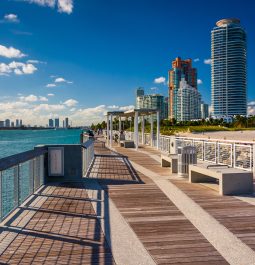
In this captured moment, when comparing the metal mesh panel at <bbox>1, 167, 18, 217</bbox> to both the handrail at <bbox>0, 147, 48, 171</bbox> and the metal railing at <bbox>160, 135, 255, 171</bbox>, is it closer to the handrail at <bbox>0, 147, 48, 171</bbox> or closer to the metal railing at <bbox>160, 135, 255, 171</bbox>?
the handrail at <bbox>0, 147, 48, 171</bbox>

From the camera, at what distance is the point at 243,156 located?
31.5 ft

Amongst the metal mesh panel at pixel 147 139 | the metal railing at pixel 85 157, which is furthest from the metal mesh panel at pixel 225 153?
the metal mesh panel at pixel 147 139

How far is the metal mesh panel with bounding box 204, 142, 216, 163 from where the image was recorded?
444 inches

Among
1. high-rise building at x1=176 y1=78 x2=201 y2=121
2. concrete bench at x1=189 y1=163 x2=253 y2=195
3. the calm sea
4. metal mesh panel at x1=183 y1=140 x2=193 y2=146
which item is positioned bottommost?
the calm sea

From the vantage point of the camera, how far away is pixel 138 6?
86.9ft

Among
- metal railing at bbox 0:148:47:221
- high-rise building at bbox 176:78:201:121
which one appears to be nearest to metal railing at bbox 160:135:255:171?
metal railing at bbox 0:148:47:221

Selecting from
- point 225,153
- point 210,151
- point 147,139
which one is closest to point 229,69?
point 147,139

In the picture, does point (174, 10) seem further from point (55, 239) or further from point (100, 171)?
point (55, 239)

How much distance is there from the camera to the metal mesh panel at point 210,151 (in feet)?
37.0

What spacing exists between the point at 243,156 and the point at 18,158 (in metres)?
6.66

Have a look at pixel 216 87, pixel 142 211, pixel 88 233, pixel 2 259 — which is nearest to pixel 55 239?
pixel 88 233

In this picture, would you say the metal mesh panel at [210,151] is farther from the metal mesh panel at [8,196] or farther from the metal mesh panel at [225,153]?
the metal mesh panel at [8,196]

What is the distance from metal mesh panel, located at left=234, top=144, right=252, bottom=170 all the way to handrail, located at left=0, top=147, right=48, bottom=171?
567 cm

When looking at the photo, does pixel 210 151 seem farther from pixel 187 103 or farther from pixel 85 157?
pixel 187 103
